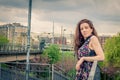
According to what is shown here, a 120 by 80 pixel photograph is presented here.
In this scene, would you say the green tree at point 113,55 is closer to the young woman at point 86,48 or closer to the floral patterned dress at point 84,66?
the young woman at point 86,48

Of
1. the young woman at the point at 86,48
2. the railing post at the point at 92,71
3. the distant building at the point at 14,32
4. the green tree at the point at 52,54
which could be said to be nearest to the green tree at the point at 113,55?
the green tree at the point at 52,54

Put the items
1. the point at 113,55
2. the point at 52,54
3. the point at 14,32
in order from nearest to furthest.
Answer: the point at 113,55
the point at 52,54
the point at 14,32

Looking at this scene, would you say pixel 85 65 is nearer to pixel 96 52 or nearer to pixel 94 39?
pixel 96 52

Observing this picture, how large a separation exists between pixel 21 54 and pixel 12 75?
104 ft

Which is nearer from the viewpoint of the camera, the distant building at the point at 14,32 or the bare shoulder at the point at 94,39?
the bare shoulder at the point at 94,39

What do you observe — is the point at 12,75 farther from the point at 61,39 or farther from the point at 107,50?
the point at 61,39

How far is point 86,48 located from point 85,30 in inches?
8.7

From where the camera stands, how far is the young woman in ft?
11.5

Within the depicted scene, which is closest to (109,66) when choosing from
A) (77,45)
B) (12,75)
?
(12,75)

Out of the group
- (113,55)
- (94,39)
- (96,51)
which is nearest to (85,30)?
(94,39)

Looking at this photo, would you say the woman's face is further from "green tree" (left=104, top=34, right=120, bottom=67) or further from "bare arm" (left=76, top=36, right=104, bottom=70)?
"green tree" (left=104, top=34, right=120, bottom=67)

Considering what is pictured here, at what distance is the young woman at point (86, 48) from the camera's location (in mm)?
3494

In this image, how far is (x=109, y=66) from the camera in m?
48.1

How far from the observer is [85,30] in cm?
369
